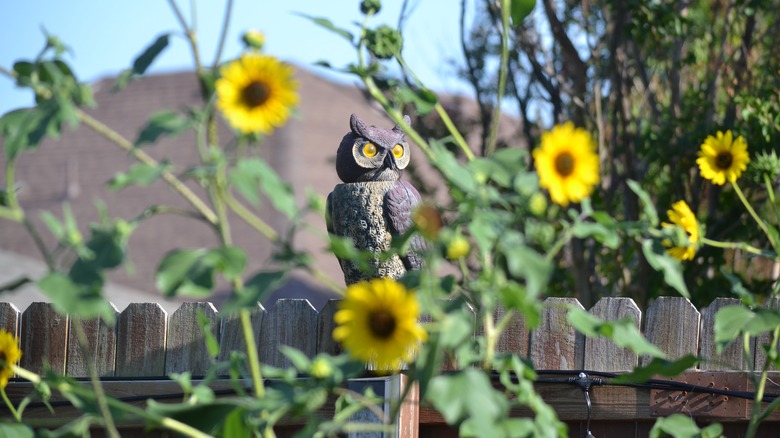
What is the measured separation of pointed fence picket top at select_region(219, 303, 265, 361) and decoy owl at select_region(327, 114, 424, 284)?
1.06 ft

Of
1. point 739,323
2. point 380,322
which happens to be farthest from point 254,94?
point 739,323

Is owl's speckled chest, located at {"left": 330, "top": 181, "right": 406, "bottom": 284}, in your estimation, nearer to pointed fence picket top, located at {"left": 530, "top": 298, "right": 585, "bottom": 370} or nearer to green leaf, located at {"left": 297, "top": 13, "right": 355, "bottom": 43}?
pointed fence picket top, located at {"left": 530, "top": 298, "right": 585, "bottom": 370}

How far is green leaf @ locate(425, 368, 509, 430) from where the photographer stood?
4.03ft

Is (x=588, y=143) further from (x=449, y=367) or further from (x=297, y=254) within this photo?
(x=449, y=367)

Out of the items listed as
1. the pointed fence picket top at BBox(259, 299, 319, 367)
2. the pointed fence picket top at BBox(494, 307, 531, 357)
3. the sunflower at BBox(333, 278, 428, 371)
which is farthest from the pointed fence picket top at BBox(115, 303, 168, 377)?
the sunflower at BBox(333, 278, 428, 371)

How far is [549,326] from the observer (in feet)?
9.86

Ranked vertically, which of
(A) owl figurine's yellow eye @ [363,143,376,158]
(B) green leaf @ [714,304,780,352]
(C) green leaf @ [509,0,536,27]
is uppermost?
(A) owl figurine's yellow eye @ [363,143,376,158]

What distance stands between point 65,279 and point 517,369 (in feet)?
2.44

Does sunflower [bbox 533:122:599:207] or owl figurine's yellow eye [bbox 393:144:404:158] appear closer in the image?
sunflower [bbox 533:122:599:207]

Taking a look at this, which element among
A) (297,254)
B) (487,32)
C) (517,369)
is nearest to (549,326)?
(517,369)

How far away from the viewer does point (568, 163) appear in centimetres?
137

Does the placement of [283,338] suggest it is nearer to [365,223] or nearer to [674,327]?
[365,223]

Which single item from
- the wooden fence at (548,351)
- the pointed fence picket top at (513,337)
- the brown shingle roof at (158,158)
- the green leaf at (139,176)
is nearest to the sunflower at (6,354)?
the green leaf at (139,176)

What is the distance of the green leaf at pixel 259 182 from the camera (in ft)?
4.18
